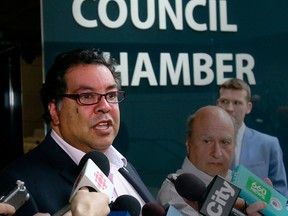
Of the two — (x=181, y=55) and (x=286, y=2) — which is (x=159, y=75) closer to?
(x=181, y=55)

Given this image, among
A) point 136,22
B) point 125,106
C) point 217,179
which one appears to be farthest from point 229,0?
point 217,179

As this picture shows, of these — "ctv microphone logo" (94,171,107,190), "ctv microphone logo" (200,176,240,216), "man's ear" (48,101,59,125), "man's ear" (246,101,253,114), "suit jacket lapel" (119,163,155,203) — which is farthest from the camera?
"man's ear" (246,101,253,114)

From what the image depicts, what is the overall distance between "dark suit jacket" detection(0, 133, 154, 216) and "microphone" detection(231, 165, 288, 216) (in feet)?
1.72

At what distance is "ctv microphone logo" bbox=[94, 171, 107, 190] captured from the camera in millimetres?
1093

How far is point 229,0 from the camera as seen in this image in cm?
267

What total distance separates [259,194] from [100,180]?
74cm

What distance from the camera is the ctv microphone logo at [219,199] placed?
1409 mm

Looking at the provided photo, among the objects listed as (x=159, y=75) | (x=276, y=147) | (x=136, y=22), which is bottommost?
(x=276, y=147)

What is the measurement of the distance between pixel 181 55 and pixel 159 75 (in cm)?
15

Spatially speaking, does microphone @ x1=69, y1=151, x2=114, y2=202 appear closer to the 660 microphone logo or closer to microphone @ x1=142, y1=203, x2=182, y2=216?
the 660 microphone logo

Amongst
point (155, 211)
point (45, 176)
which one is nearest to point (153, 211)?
point (155, 211)

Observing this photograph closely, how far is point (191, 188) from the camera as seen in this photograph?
1585 mm

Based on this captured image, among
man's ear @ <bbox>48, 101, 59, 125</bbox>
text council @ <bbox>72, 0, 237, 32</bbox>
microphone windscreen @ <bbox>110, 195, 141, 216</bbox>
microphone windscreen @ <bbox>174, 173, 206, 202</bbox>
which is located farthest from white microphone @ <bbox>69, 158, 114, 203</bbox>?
text council @ <bbox>72, 0, 237, 32</bbox>

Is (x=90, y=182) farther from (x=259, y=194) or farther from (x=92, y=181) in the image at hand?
(x=259, y=194)
